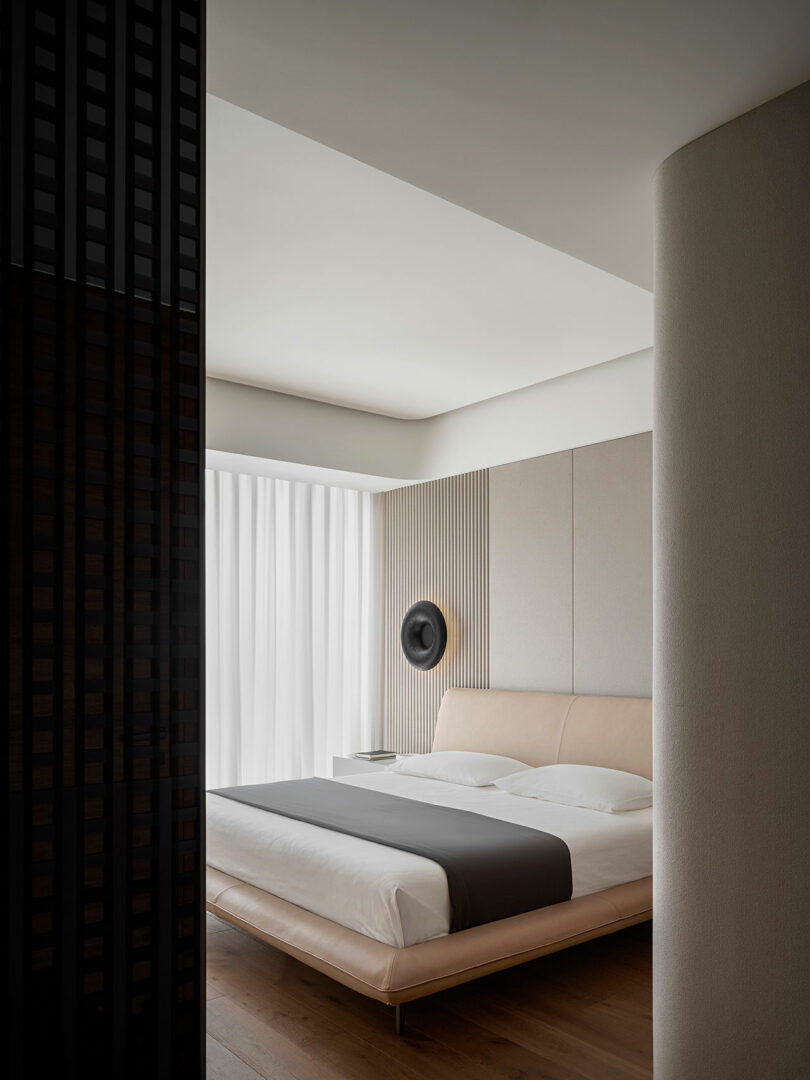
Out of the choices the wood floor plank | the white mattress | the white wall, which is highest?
the white wall

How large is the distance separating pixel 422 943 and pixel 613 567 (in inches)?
96.2

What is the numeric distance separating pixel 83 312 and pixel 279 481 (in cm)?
487

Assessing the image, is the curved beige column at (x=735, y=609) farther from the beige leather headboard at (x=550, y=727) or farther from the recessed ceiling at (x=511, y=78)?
the beige leather headboard at (x=550, y=727)

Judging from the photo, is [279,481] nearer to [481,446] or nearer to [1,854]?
[481,446]

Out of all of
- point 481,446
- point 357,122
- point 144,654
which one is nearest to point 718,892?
point 144,654

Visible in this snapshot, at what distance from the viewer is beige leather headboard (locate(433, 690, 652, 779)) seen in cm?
430

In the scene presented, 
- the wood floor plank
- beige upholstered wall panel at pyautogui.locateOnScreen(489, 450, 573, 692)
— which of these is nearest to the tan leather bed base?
the wood floor plank

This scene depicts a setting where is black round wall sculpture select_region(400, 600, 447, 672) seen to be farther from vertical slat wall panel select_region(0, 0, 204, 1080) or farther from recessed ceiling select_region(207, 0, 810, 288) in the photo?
vertical slat wall panel select_region(0, 0, 204, 1080)

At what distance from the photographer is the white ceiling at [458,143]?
68.6 inches

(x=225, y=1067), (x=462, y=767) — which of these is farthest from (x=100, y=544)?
(x=462, y=767)

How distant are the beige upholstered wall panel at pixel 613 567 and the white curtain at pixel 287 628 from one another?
2.02 metres

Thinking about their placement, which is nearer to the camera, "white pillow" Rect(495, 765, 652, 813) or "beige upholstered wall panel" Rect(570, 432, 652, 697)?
"white pillow" Rect(495, 765, 652, 813)

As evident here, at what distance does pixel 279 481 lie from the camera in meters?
6.18

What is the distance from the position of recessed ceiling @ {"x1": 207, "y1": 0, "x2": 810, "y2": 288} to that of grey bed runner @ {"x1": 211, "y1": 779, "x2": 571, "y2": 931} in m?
2.14
